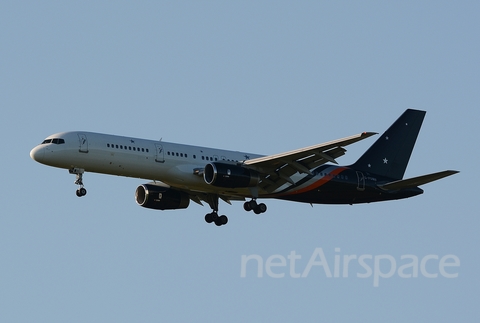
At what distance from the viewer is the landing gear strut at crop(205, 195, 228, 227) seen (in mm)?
62875

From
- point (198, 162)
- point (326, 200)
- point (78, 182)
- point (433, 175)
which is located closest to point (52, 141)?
point (78, 182)

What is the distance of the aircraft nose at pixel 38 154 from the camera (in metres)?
54.7

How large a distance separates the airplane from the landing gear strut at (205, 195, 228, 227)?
0.20 ft

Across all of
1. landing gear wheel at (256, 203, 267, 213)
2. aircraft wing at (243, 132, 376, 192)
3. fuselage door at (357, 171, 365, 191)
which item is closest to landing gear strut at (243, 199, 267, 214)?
landing gear wheel at (256, 203, 267, 213)

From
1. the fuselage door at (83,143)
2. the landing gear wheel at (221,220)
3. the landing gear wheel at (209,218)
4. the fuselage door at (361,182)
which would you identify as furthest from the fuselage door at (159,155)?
the fuselage door at (361,182)

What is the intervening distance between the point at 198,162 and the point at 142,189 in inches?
242

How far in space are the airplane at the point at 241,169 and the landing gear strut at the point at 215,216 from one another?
2.4 inches

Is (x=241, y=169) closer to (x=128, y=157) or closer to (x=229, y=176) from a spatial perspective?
(x=229, y=176)

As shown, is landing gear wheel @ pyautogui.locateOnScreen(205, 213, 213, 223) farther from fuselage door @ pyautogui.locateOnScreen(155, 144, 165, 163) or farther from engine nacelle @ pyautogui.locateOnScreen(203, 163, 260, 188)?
fuselage door @ pyautogui.locateOnScreen(155, 144, 165, 163)

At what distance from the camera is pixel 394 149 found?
65.1 m

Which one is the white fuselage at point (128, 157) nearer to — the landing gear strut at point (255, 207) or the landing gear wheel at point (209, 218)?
the landing gear strut at point (255, 207)

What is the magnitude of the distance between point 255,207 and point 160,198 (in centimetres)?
623

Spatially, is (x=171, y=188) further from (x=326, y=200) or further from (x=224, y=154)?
(x=326, y=200)

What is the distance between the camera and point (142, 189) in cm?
6241
